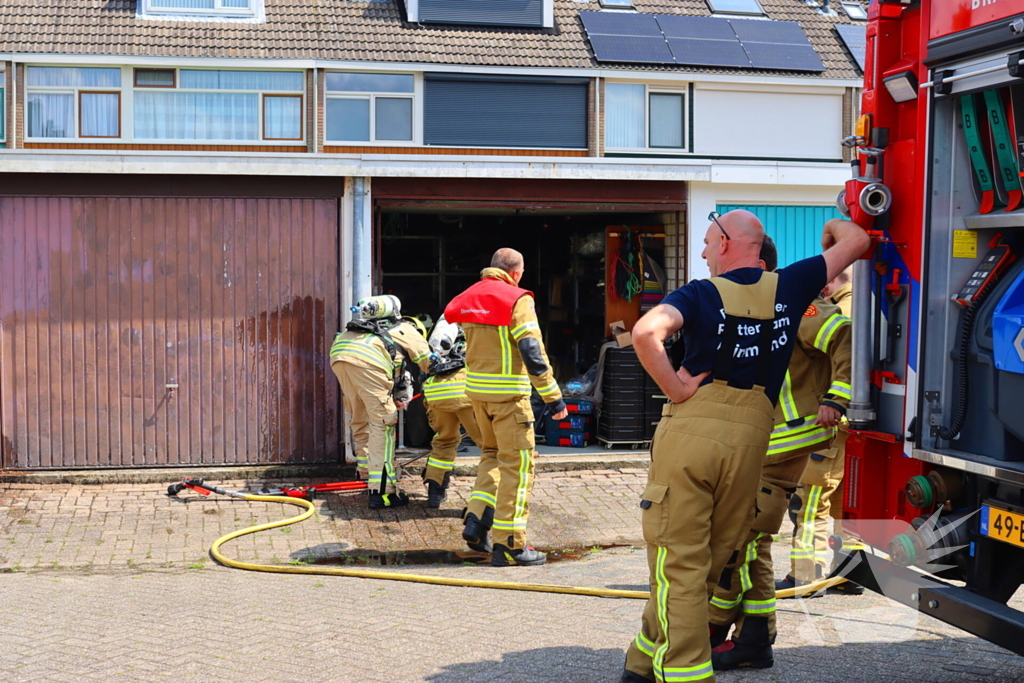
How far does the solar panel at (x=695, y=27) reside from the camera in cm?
1203

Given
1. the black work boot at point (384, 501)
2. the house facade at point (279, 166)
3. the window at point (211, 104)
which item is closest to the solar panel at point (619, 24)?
the house facade at point (279, 166)

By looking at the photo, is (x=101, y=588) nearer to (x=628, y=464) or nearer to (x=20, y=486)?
(x=20, y=486)

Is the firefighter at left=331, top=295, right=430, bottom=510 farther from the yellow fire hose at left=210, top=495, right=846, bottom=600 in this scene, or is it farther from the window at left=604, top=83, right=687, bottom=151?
the window at left=604, top=83, right=687, bottom=151

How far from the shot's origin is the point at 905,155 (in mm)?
4852

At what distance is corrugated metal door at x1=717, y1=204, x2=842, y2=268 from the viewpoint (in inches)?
464

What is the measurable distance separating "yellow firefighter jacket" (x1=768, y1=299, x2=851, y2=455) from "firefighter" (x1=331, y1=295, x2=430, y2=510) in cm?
412

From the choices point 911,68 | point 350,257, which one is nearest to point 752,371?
point 911,68

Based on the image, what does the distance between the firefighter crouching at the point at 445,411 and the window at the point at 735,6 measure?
19.3 feet

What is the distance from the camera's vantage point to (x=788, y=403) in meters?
5.93

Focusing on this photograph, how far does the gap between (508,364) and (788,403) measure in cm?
233

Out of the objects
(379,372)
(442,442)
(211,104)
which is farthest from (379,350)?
(211,104)

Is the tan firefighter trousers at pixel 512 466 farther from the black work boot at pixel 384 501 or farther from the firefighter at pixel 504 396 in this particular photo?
the black work boot at pixel 384 501

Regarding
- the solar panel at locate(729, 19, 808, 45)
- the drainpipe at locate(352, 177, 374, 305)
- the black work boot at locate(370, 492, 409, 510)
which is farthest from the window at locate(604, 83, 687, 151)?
the black work boot at locate(370, 492, 409, 510)

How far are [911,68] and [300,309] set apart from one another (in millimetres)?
7092
